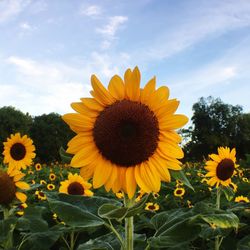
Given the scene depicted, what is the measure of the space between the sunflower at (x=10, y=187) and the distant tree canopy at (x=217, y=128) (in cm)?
4973

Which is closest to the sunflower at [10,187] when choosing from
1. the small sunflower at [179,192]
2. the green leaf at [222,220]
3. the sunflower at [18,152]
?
the sunflower at [18,152]

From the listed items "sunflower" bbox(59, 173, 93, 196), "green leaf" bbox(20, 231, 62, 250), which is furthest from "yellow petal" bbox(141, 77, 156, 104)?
"sunflower" bbox(59, 173, 93, 196)

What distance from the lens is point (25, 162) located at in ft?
18.3

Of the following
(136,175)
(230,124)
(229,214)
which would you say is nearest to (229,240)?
(229,214)

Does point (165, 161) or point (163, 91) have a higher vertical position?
point (163, 91)

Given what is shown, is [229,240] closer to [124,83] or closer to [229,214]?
[229,214]

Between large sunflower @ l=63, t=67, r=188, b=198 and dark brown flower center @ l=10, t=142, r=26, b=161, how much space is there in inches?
143

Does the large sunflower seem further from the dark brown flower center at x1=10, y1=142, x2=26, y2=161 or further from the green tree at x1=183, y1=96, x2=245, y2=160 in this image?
the green tree at x1=183, y1=96, x2=245, y2=160

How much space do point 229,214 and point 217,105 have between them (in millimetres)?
61679

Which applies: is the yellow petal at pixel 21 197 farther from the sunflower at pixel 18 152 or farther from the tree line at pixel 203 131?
the tree line at pixel 203 131

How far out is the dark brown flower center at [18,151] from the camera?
223 inches

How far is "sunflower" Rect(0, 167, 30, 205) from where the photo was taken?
395 cm

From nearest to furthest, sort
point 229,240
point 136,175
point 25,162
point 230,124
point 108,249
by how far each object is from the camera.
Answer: point 136,175, point 108,249, point 229,240, point 25,162, point 230,124

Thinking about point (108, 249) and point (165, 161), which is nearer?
point (165, 161)
